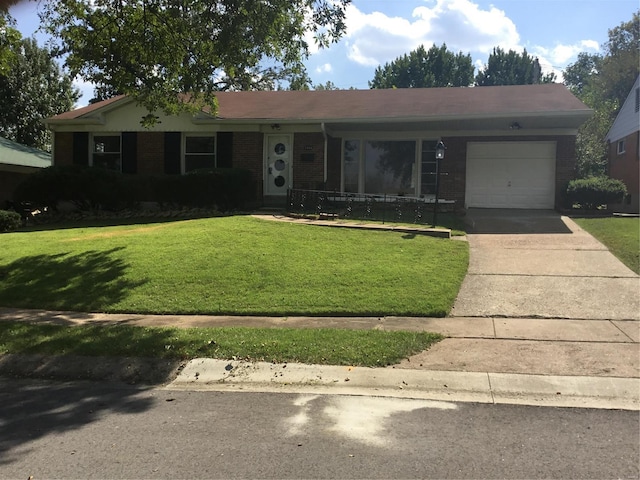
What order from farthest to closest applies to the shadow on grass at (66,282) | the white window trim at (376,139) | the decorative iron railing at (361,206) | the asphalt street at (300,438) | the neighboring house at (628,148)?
1. the neighboring house at (628,148)
2. the white window trim at (376,139)
3. the decorative iron railing at (361,206)
4. the shadow on grass at (66,282)
5. the asphalt street at (300,438)

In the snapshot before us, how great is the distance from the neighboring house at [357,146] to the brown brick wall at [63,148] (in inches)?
1.5

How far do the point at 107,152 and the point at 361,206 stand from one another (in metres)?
Result: 9.68

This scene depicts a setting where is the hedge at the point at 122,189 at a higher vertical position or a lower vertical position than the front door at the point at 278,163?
lower

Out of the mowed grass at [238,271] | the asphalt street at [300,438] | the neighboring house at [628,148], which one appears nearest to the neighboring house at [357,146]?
the neighboring house at [628,148]

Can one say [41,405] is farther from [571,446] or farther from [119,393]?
[571,446]

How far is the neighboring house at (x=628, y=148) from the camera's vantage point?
856 inches

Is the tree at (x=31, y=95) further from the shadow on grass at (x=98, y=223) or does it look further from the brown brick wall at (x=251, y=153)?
the brown brick wall at (x=251, y=153)

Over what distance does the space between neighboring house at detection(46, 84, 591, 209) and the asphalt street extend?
12660mm

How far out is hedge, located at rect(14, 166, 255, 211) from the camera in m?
15.4

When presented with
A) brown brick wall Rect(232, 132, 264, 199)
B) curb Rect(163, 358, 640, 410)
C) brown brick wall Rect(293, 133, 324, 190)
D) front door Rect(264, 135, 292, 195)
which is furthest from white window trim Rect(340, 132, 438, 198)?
curb Rect(163, 358, 640, 410)

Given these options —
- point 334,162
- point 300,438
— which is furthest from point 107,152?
point 300,438

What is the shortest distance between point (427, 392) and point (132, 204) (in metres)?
13.8

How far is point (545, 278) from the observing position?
859 cm

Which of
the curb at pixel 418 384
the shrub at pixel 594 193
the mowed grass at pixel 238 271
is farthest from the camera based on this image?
the shrub at pixel 594 193
